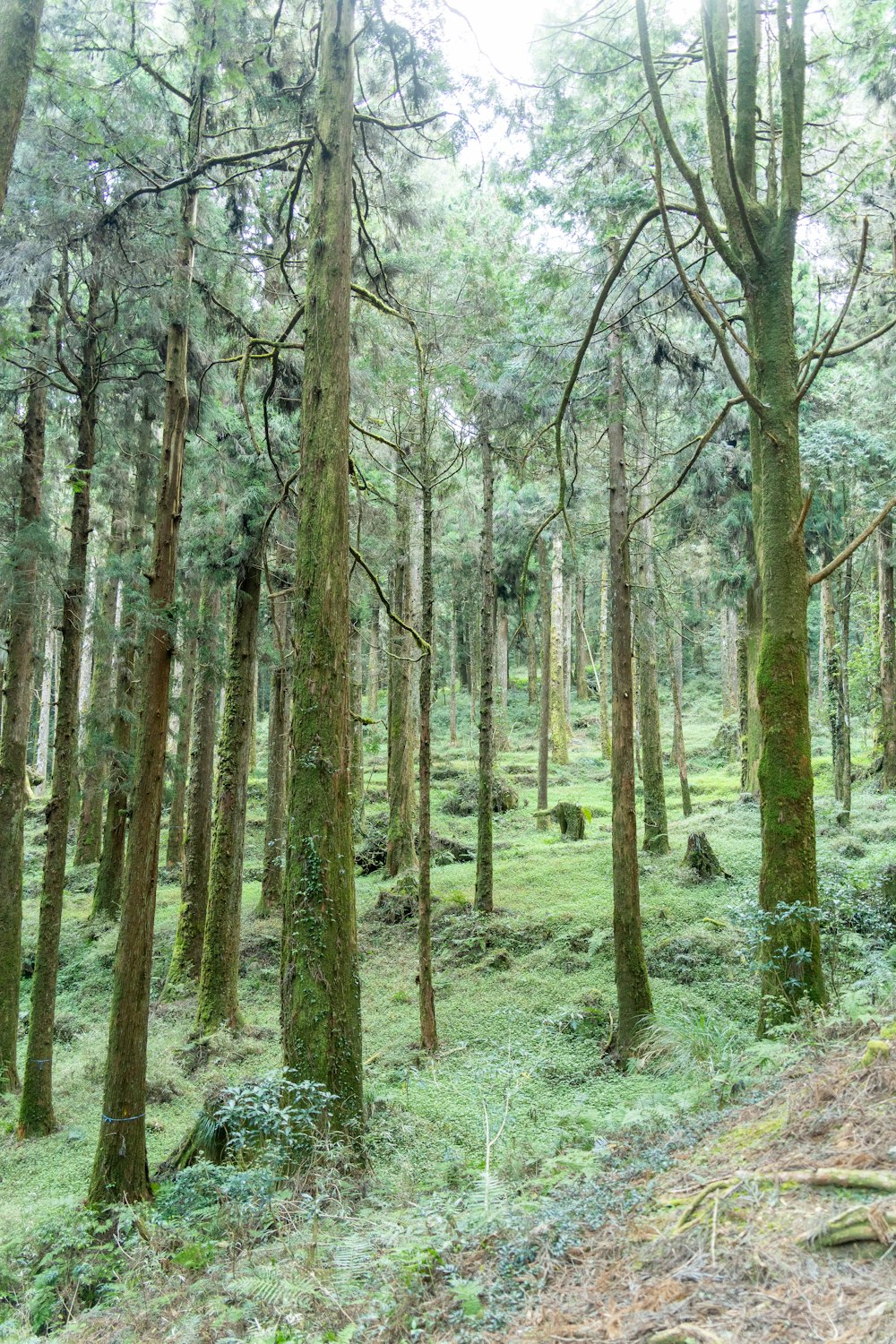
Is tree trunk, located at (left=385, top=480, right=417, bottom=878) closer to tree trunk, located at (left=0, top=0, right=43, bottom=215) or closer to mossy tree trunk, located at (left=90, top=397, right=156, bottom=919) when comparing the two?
mossy tree trunk, located at (left=90, top=397, right=156, bottom=919)

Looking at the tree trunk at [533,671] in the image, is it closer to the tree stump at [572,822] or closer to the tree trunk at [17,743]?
the tree stump at [572,822]

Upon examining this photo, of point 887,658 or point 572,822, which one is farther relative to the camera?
point 572,822

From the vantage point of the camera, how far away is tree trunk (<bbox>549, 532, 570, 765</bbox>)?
24328 millimetres

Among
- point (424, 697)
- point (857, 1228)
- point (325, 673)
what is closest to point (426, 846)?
point (424, 697)

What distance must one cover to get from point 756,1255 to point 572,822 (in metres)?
15.7

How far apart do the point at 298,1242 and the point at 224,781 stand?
26.3 ft

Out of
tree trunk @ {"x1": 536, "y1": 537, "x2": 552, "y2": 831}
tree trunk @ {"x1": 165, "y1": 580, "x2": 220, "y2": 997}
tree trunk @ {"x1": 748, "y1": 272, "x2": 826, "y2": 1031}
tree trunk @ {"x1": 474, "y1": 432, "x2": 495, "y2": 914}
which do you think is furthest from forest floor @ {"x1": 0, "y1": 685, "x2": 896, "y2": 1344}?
tree trunk @ {"x1": 536, "y1": 537, "x2": 552, "y2": 831}

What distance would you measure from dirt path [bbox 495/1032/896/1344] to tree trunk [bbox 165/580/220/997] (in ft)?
33.8

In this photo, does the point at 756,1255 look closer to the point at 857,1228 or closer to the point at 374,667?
the point at 857,1228

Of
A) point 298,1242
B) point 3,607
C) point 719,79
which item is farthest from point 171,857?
point 719,79

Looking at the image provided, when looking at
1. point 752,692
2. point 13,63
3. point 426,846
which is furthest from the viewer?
point 752,692

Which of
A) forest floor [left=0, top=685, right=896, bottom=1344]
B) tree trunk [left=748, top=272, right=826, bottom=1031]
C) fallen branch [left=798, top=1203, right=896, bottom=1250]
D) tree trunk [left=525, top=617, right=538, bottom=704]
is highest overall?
tree trunk [left=525, top=617, right=538, bottom=704]

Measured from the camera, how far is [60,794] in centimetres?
837

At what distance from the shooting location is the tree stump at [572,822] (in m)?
17.5
